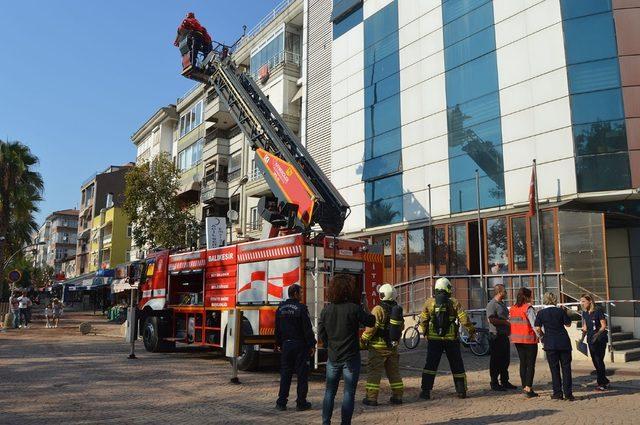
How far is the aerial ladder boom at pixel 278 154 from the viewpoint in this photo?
523 inches

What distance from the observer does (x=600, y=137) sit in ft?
51.8

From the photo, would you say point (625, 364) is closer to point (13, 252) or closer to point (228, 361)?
point (228, 361)

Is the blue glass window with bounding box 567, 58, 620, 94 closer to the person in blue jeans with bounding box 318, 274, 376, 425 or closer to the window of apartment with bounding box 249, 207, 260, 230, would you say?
the person in blue jeans with bounding box 318, 274, 376, 425

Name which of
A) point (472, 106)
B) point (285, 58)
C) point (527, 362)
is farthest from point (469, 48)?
point (527, 362)

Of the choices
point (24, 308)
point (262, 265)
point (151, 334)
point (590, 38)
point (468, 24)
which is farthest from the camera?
point (24, 308)

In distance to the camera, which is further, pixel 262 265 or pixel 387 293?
pixel 262 265

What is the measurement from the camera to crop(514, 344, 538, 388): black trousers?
8516mm

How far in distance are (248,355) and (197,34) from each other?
13.9 m

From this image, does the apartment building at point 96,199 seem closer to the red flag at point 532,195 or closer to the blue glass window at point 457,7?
the blue glass window at point 457,7

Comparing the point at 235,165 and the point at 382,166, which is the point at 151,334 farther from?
the point at 235,165

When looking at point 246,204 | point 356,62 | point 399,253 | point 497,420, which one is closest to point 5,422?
point 497,420

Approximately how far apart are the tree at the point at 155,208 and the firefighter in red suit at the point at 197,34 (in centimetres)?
945

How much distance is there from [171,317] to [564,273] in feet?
37.0

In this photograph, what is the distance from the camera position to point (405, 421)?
6.91 metres
